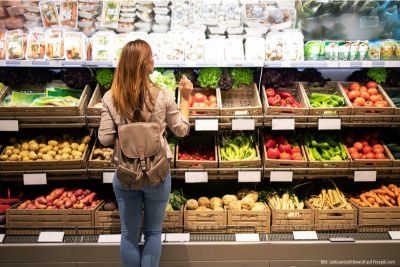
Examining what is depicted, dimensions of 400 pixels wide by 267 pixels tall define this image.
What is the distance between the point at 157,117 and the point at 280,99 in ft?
4.88

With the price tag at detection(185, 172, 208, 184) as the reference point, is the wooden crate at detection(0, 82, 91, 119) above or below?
above

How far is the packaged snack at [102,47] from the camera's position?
4.01 meters

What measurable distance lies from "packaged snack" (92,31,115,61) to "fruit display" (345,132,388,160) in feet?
7.40

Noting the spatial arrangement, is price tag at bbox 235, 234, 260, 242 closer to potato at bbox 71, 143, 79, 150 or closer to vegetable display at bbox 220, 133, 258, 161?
vegetable display at bbox 220, 133, 258, 161

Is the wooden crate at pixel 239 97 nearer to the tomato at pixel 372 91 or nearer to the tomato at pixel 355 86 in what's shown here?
the tomato at pixel 355 86

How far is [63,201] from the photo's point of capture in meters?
3.97

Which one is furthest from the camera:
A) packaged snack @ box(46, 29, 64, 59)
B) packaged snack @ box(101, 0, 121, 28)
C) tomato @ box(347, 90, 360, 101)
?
packaged snack @ box(101, 0, 121, 28)

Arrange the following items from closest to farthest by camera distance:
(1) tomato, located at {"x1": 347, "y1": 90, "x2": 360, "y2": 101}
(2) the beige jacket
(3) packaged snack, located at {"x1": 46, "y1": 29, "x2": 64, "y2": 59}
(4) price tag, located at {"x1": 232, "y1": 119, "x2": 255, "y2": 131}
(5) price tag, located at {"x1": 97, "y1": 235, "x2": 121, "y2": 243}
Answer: (2) the beige jacket < (5) price tag, located at {"x1": 97, "y1": 235, "x2": 121, "y2": 243} < (4) price tag, located at {"x1": 232, "y1": 119, "x2": 255, "y2": 131} < (3) packaged snack, located at {"x1": 46, "y1": 29, "x2": 64, "y2": 59} < (1) tomato, located at {"x1": 347, "y1": 90, "x2": 360, "y2": 101}

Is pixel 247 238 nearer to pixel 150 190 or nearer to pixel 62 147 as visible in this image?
pixel 150 190

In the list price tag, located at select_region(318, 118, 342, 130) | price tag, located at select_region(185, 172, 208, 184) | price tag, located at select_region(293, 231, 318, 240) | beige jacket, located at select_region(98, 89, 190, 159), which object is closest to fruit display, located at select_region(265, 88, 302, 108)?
price tag, located at select_region(318, 118, 342, 130)

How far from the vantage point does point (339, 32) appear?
437cm

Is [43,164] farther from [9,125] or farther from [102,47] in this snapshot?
[102,47]

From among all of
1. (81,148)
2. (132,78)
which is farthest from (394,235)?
(81,148)

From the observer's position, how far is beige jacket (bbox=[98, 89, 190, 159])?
2973mm
